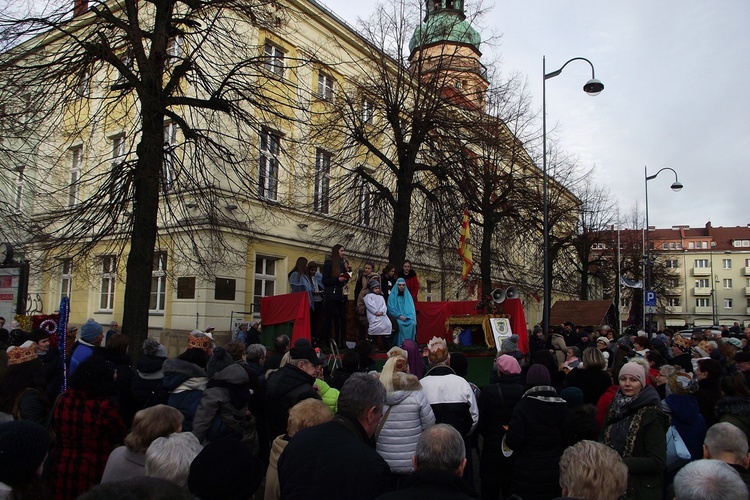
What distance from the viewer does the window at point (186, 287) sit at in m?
18.9

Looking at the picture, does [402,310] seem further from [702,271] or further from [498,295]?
[702,271]

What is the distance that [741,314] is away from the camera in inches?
3819

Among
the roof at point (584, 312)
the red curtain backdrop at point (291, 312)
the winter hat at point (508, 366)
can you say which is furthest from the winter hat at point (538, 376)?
the roof at point (584, 312)

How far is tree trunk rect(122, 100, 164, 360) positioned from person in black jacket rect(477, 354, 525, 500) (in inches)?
238

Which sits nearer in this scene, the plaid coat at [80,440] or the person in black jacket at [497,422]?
the plaid coat at [80,440]

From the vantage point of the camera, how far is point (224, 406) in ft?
16.6

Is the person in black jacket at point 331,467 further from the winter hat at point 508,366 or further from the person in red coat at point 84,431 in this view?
the winter hat at point 508,366

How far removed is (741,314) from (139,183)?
357 feet

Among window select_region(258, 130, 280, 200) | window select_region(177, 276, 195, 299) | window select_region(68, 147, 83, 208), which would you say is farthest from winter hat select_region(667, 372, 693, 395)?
window select_region(177, 276, 195, 299)

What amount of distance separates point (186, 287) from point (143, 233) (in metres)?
9.61

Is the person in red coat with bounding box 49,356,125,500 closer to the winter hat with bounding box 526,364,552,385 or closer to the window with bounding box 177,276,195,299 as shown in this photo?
the winter hat with bounding box 526,364,552,385

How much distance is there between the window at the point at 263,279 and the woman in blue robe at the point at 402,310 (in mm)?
9160

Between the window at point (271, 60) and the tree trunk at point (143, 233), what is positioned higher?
the window at point (271, 60)

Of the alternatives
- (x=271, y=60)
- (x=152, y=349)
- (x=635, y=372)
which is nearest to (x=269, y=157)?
(x=271, y=60)
